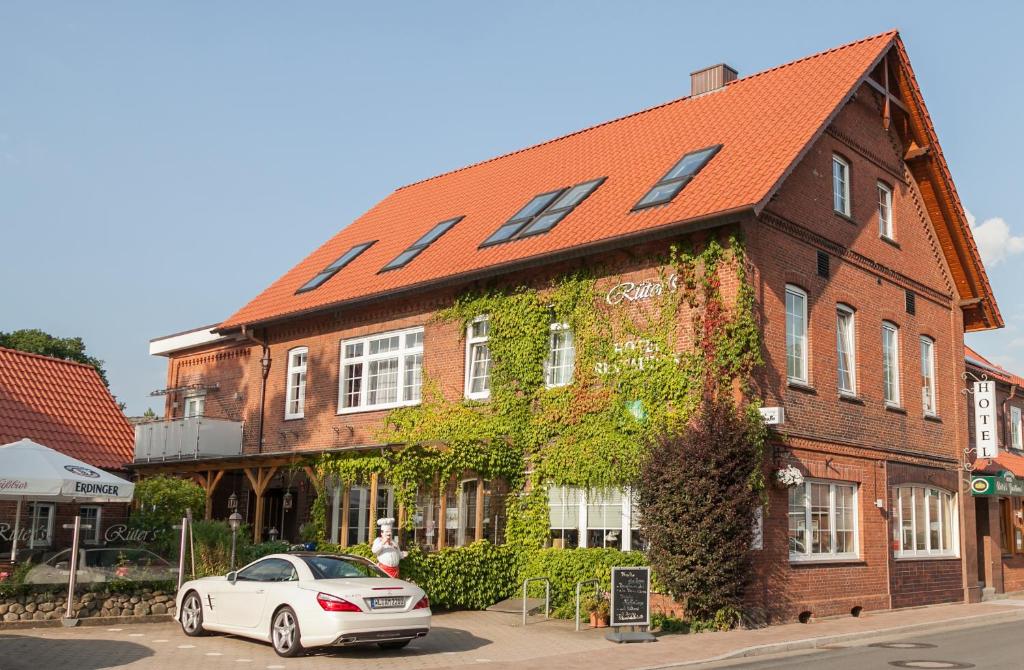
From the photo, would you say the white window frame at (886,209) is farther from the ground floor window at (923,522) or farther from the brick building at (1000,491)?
the ground floor window at (923,522)

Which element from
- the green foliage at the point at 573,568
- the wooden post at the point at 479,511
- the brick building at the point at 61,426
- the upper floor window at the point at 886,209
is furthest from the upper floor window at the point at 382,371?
the upper floor window at the point at 886,209

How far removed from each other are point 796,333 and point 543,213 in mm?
6107

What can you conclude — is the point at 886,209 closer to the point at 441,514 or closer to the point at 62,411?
the point at 441,514

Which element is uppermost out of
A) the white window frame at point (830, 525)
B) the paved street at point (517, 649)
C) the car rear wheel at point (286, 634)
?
the white window frame at point (830, 525)

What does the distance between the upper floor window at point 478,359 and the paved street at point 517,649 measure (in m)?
5.35

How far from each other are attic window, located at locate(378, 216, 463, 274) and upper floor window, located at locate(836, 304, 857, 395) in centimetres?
954

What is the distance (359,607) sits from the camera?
41.2 feet

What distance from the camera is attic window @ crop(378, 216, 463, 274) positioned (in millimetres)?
24158

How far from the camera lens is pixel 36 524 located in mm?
24016

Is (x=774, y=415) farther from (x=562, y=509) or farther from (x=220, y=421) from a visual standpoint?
(x=220, y=421)

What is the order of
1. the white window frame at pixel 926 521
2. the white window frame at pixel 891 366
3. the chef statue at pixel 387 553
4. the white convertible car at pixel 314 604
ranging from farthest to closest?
the white window frame at pixel 891 366 → the white window frame at pixel 926 521 → the chef statue at pixel 387 553 → the white convertible car at pixel 314 604

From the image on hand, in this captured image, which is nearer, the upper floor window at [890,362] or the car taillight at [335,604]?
the car taillight at [335,604]

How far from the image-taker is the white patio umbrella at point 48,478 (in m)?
16.0

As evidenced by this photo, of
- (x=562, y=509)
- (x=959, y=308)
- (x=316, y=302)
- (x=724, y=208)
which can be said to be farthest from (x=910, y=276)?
(x=316, y=302)
